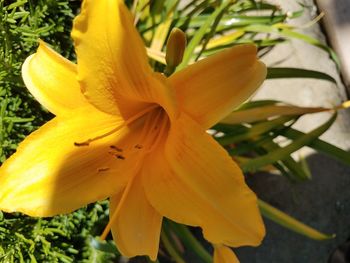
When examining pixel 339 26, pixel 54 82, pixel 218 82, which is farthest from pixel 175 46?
pixel 339 26

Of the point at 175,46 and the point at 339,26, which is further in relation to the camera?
the point at 339,26

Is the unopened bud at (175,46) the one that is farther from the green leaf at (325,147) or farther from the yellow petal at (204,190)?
the green leaf at (325,147)

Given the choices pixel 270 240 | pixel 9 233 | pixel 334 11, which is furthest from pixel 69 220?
pixel 334 11

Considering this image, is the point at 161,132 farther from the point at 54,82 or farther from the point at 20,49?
the point at 20,49

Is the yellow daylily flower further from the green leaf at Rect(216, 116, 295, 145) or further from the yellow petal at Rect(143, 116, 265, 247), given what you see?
the green leaf at Rect(216, 116, 295, 145)

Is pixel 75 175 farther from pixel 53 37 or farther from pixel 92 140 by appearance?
pixel 53 37

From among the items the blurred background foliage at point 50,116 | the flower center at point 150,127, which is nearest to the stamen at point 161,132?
the flower center at point 150,127
